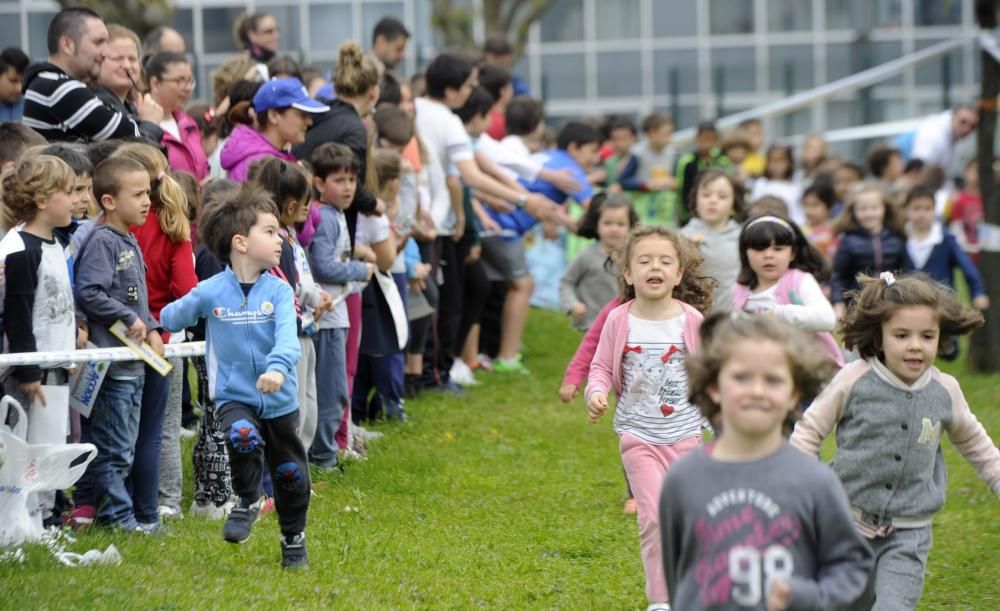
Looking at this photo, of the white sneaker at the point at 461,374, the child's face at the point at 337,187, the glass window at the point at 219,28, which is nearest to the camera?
the child's face at the point at 337,187

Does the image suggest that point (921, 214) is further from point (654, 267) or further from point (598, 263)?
point (654, 267)

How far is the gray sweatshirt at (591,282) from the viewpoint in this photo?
11555 mm

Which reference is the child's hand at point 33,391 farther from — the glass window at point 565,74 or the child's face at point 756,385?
the glass window at point 565,74

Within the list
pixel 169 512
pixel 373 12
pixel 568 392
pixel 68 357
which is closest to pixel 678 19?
pixel 373 12

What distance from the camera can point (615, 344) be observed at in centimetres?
677

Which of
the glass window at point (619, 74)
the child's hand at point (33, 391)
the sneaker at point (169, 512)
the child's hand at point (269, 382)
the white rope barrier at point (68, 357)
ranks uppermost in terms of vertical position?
the glass window at point (619, 74)

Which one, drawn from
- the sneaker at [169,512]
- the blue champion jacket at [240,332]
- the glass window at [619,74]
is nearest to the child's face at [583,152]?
the sneaker at [169,512]

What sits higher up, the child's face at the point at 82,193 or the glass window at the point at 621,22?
the glass window at the point at 621,22

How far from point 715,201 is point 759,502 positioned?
22.0ft

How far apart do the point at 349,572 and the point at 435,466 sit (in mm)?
2650

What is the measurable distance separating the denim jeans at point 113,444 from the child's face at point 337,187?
204cm

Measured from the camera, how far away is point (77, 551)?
6.73 meters

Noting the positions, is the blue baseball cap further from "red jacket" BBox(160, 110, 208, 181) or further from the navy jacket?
the navy jacket

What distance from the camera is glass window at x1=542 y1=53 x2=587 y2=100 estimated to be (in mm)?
31141
